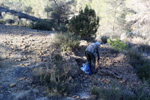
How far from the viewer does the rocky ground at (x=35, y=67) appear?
3092 mm

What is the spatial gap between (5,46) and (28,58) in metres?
1.30

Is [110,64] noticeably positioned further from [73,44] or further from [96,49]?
[73,44]

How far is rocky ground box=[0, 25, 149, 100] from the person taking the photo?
3.09m

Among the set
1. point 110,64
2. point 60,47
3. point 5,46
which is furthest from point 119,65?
point 5,46

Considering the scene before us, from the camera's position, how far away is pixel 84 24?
22.5 ft

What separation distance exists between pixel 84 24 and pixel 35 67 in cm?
381

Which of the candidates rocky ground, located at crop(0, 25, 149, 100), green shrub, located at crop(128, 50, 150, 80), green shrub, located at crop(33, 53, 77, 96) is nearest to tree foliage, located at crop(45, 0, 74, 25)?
rocky ground, located at crop(0, 25, 149, 100)

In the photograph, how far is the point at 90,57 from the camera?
14.7 ft

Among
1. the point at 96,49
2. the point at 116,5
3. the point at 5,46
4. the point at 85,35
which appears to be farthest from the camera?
the point at 116,5

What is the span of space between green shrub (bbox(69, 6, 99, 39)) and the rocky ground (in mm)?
882

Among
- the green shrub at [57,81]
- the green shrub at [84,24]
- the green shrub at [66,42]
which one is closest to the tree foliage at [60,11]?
the green shrub at [84,24]

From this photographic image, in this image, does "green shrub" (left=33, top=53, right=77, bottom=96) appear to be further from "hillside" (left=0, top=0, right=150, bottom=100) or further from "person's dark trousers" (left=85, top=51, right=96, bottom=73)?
"person's dark trousers" (left=85, top=51, right=96, bottom=73)

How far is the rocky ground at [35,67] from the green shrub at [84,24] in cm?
88

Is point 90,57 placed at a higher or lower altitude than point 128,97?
higher
